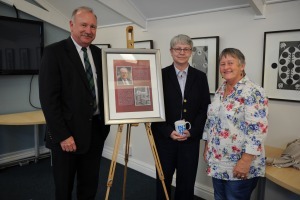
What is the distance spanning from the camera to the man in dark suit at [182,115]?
1865 millimetres

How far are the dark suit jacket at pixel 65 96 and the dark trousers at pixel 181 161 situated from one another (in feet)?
1.92

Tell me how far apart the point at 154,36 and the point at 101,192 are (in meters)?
1.86

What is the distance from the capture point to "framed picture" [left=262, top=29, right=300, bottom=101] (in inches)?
76.5

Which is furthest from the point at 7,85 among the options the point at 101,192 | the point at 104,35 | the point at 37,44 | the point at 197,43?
the point at 197,43

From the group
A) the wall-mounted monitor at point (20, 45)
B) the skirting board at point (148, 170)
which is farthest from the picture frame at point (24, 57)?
the skirting board at point (148, 170)

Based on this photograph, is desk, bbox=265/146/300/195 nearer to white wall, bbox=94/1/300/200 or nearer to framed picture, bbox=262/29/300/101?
white wall, bbox=94/1/300/200

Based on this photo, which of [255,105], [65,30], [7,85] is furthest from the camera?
[65,30]

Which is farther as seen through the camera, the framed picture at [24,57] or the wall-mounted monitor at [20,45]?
the framed picture at [24,57]

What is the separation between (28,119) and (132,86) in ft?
6.20

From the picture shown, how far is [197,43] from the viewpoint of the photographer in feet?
8.27

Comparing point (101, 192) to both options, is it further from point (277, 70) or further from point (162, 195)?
point (277, 70)

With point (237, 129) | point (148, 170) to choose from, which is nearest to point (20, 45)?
point (148, 170)

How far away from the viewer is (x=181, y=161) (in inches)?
76.2

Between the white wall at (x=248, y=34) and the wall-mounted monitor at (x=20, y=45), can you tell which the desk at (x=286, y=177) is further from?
the wall-mounted monitor at (x=20, y=45)
